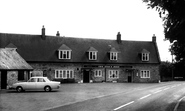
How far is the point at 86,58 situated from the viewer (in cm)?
5038

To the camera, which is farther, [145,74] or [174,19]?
[145,74]

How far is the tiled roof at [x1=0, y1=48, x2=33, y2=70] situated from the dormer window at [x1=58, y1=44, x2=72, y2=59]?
41.1 ft

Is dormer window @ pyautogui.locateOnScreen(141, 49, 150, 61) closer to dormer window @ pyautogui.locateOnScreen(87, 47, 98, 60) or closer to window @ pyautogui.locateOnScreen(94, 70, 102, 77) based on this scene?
window @ pyautogui.locateOnScreen(94, 70, 102, 77)

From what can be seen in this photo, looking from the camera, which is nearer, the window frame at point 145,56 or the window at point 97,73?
the window at point 97,73

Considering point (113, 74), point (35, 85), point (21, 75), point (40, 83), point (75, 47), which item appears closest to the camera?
point (35, 85)

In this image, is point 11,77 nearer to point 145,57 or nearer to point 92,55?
point 92,55

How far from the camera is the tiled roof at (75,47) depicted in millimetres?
47375

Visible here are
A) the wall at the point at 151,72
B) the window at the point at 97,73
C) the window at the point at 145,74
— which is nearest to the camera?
the window at the point at 97,73

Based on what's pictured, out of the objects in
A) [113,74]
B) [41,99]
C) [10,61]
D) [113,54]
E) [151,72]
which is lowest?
[41,99]

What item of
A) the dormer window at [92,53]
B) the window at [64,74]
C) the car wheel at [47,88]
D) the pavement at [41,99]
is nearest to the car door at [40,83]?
the car wheel at [47,88]

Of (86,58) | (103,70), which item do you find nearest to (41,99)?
(86,58)

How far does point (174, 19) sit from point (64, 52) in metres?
35.6

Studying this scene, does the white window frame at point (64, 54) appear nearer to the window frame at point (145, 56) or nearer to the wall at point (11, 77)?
the window frame at point (145, 56)

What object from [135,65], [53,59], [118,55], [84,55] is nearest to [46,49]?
[53,59]
